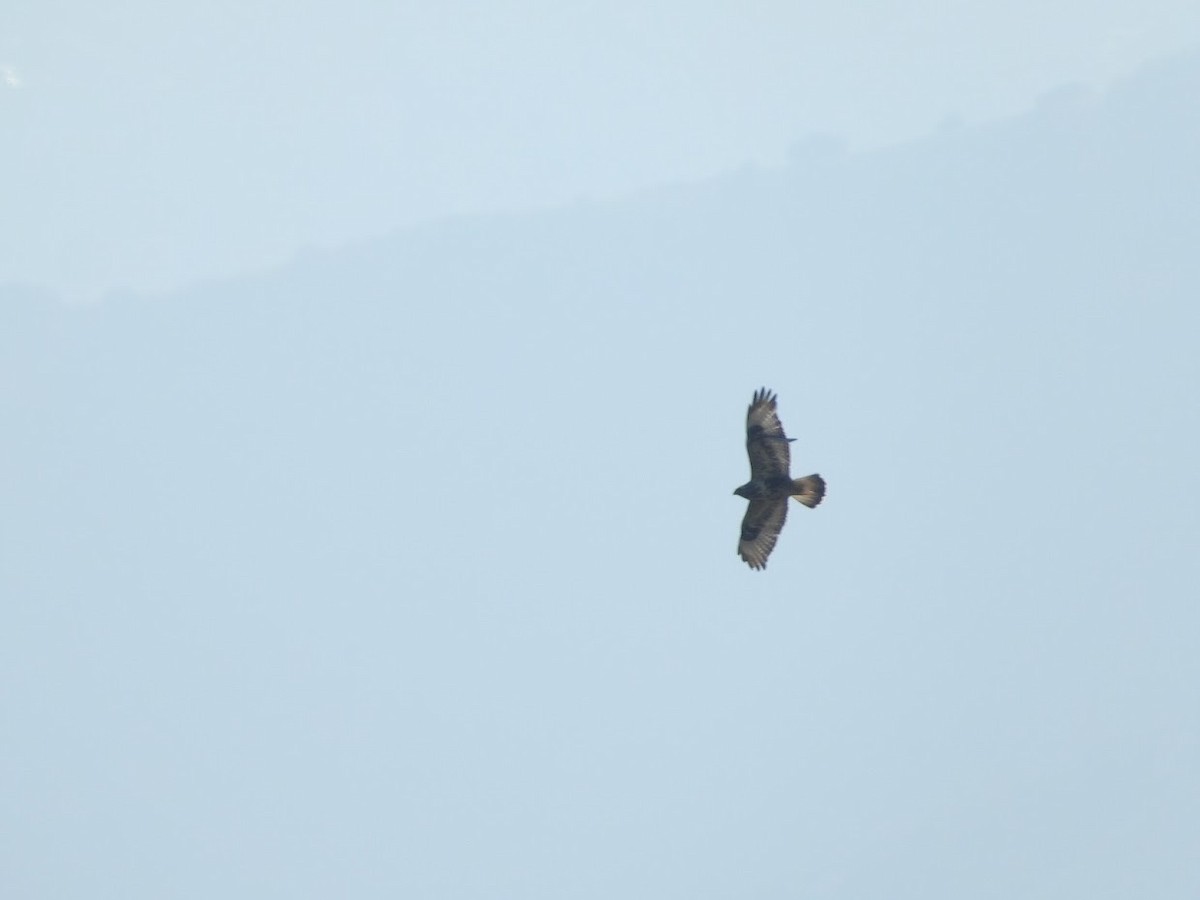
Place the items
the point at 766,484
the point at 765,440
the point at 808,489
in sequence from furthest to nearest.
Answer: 1. the point at 766,484
2. the point at 808,489
3. the point at 765,440

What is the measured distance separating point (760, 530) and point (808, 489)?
58.7 inches

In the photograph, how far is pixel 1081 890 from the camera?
15075 cm

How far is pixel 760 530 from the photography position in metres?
25.7

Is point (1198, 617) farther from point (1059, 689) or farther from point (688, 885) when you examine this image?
point (688, 885)

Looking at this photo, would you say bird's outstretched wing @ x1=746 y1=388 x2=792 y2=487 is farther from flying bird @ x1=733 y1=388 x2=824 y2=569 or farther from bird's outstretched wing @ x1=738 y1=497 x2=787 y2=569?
bird's outstretched wing @ x1=738 y1=497 x2=787 y2=569

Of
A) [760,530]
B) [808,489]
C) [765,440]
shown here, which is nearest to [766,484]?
[808,489]

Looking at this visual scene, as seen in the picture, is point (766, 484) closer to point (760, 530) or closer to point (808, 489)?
point (808, 489)

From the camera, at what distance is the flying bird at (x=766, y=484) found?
24.1m

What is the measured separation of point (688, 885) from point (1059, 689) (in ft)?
125

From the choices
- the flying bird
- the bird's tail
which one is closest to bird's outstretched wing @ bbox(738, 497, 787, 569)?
the flying bird

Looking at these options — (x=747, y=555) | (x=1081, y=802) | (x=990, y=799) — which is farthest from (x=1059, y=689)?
(x=747, y=555)

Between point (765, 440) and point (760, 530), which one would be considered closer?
point (765, 440)

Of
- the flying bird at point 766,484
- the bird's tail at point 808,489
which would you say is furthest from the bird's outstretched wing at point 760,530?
the bird's tail at point 808,489

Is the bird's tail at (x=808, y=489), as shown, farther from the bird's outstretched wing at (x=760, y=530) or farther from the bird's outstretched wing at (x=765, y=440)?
the bird's outstretched wing at (x=760, y=530)
